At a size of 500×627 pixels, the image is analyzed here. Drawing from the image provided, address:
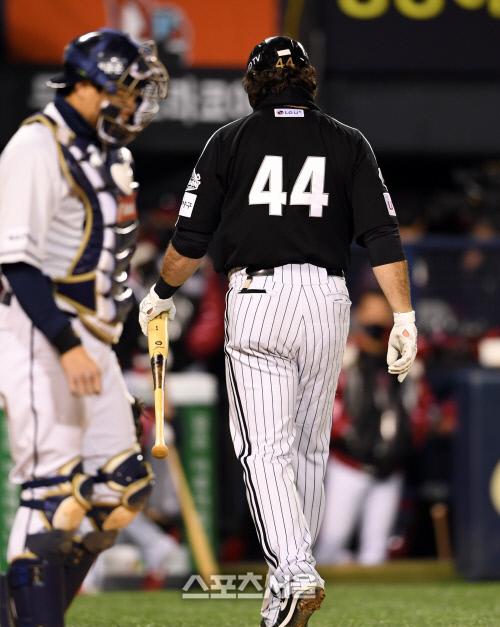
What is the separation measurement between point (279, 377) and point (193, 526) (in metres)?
3.10

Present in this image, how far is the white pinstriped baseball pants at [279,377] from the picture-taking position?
3.65m

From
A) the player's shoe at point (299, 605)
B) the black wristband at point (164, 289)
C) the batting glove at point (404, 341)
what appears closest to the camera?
the player's shoe at point (299, 605)

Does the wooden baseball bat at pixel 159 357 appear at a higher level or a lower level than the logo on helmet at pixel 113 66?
lower

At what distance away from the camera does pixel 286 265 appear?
3727 mm

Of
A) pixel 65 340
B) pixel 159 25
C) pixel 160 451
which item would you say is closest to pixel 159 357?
pixel 160 451

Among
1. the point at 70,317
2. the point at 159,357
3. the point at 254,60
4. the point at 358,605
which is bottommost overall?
the point at 358,605

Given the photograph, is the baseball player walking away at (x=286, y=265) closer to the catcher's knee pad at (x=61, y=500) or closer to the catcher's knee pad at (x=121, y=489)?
the catcher's knee pad at (x=121, y=489)

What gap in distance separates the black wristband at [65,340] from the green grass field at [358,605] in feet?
5.38

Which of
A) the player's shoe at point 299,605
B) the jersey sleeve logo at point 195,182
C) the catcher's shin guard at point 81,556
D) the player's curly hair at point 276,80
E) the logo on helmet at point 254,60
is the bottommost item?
the player's shoe at point 299,605

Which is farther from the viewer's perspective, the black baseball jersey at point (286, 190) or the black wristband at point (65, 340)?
the black baseball jersey at point (286, 190)

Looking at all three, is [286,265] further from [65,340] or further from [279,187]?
[65,340]

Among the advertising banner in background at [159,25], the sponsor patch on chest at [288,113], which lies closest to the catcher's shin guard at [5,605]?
the sponsor patch on chest at [288,113]

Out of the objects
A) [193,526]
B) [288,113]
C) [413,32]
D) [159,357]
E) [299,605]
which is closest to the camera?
[299,605]

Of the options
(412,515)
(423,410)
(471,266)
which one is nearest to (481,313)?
(471,266)
